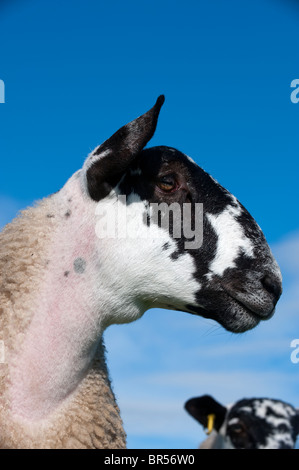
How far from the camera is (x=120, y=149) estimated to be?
4.52 meters

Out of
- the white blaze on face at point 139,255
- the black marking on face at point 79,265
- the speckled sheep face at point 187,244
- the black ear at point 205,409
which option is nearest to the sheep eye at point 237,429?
the black ear at point 205,409

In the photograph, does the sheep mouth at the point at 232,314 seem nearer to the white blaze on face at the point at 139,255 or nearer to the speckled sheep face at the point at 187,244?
the speckled sheep face at the point at 187,244

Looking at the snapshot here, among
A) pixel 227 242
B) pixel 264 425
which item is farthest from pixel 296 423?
pixel 227 242

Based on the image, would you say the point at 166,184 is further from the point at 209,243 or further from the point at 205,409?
the point at 205,409

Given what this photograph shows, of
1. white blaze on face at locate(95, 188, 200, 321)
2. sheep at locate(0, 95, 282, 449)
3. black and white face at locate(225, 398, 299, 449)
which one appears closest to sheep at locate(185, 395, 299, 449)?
black and white face at locate(225, 398, 299, 449)

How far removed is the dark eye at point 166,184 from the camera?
16.4 ft

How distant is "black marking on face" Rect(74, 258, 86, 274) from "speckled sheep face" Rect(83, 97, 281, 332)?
0.34 m

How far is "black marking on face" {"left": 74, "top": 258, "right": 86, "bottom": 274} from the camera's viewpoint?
473cm

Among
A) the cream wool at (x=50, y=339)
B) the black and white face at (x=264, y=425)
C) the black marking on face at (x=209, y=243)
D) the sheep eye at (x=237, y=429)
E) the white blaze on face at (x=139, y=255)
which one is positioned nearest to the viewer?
the cream wool at (x=50, y=339)

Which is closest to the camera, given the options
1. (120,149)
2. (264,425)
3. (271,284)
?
(120,149)

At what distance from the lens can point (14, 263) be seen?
4922 millimetres

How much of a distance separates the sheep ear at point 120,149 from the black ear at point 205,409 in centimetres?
413

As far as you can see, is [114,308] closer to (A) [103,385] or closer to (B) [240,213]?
(A) [103,385]

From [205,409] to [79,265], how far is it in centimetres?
382
